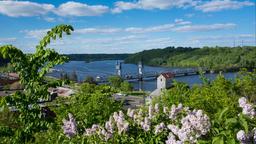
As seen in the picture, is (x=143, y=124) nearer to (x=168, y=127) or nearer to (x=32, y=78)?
(x=168, y=127)

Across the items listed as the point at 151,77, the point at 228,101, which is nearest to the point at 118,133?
the point at 228,101

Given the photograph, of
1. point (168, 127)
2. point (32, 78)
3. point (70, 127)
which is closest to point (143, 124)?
point (70, 127)

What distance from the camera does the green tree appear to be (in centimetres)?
585

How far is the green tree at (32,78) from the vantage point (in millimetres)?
5852

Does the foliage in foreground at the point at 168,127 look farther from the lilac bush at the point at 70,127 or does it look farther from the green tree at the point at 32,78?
the green tree at the point at 32,78

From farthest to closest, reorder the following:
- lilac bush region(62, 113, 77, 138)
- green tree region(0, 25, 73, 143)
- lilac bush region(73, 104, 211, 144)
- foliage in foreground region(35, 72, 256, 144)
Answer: lilac bush region(62, 113, 77, 138), lilac bush region(73, 104, 211, 144), green tree region(0, 25, 73, 143), foliage in foreground region(35, 72, 256, 144)

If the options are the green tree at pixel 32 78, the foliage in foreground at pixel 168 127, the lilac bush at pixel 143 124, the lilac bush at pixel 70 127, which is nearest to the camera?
the foliage in foreground at pixel 168 127

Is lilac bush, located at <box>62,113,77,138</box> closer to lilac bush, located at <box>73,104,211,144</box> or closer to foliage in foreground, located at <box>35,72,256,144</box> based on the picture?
foliage in foreground, located at <box>35,72,256,144</box>

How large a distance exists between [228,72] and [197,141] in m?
170

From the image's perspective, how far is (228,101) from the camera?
17.8m

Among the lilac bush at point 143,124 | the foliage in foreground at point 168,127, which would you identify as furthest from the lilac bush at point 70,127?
the lilac bush at point 143,124

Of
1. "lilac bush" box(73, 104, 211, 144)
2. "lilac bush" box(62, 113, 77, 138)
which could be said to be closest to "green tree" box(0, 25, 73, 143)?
"lilac bush" box(62, 113, 77, 138)

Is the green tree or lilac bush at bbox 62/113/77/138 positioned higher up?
the green tree

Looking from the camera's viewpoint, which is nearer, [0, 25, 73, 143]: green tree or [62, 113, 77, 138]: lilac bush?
[0, 25, 73, 143]: green tree
